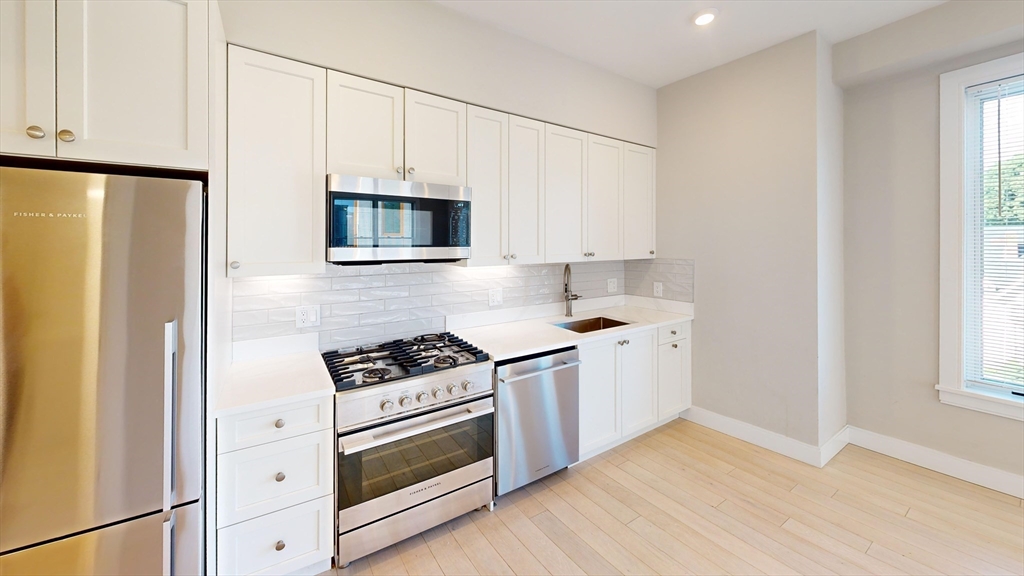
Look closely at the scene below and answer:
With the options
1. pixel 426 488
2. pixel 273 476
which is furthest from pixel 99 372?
pixel 426 488

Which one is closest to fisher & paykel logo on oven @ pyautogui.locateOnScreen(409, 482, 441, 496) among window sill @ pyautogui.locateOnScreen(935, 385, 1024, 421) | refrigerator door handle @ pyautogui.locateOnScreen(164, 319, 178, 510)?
refrigerator door handle @ pyautogui.locateOnScreen(164, 319, 178, 510)

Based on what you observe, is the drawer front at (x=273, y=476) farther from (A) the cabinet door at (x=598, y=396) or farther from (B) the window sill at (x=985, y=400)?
(B) the window sill at (x=985, y=400)

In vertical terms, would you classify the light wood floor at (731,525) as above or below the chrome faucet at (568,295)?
below

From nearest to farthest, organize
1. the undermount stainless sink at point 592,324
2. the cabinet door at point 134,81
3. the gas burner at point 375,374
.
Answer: the cabinet door at point 134,81, the gas burner at point 375,374, the undermount stainless sink at point 592,324

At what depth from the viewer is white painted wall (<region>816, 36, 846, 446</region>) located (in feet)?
8.73

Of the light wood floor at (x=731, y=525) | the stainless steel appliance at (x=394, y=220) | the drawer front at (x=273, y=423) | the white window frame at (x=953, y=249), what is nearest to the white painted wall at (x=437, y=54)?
the stainless steel appliance at (x=394, y=220)

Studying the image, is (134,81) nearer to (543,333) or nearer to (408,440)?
(408,440)

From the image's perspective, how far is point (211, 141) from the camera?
1461mm

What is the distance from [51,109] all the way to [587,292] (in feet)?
10.5

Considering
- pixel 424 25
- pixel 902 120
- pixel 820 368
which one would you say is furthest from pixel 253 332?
pixel 902 120

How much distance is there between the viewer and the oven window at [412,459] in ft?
5.86

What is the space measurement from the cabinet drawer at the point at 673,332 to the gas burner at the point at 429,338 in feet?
5.63

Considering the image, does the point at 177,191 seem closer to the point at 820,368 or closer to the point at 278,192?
the point at 278,192

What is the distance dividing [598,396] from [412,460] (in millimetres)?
1361
